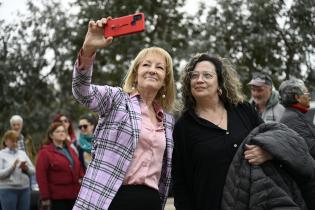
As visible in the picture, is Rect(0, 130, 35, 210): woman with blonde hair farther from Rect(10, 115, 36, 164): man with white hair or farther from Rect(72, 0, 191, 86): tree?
Rect(72, 0, 191, 86): tree

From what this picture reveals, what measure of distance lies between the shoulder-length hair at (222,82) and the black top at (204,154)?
0.21 ft

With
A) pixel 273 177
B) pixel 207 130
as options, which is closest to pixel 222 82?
pixel 207 130

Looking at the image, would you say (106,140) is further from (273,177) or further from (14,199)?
(14,199)

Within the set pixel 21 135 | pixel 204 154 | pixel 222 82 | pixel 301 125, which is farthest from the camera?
pixel 21 135

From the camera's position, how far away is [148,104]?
3912mm

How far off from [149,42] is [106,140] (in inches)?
511

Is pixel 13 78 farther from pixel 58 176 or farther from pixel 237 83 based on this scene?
pixel 237 83

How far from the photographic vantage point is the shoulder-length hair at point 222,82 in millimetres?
4137

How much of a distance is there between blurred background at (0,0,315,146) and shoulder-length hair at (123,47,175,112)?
9.96m

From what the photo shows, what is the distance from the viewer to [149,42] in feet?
53.9

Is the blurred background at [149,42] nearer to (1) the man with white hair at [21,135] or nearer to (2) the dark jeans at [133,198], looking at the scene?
(1) the man with white hair at [21,135]

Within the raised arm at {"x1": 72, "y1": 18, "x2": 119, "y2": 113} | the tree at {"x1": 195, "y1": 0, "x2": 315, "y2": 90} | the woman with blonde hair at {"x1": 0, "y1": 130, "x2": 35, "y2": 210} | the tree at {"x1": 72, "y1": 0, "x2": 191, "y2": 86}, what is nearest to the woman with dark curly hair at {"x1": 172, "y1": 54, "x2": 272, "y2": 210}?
the raised arm at {"x1": 72, "y1": 18, "x2": 119, "y2": 113}

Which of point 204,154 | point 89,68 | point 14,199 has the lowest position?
point 14,199

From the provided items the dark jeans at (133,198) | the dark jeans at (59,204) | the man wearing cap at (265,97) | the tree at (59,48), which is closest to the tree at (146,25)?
the tree at (59,48)
